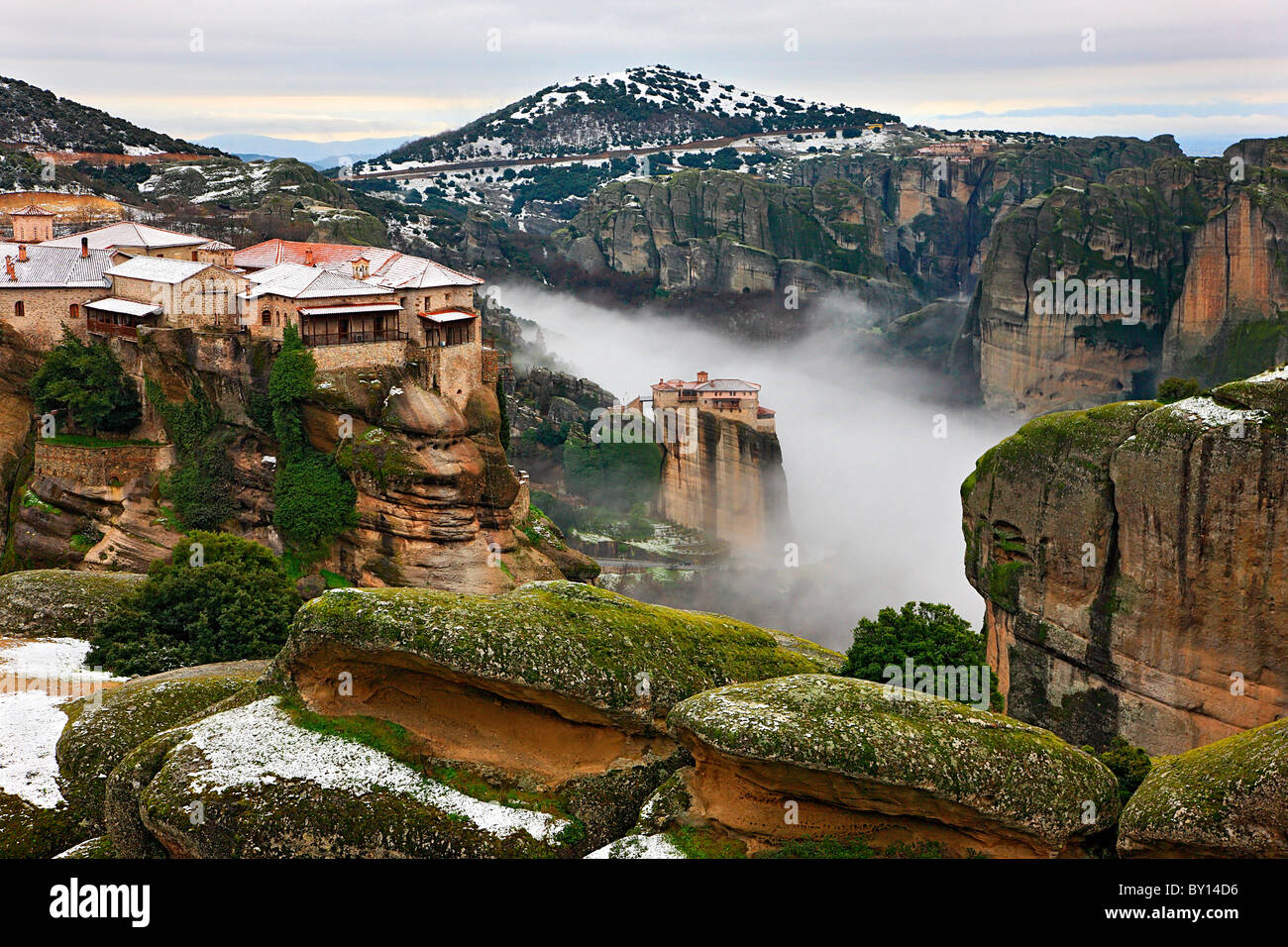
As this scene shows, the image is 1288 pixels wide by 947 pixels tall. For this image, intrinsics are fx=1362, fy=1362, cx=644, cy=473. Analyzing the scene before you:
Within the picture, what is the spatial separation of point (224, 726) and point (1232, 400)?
73.8 feet

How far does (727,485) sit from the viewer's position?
7275 cm

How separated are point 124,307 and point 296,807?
30.7m

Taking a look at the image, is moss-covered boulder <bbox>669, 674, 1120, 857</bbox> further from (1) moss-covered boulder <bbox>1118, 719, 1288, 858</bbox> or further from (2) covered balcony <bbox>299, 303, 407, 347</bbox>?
(2) covered balcony <bbox>299, 303, 407, 347</bbox>

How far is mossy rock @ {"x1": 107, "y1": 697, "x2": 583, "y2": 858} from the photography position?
52.3ft

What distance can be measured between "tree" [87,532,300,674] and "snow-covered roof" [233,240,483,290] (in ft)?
46.9

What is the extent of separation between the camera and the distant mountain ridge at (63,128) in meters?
91.1

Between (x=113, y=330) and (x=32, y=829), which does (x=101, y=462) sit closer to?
(x=113, y=330)

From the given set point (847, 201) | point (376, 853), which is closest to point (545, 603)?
point (376, 853)

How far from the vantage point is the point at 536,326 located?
10100cm

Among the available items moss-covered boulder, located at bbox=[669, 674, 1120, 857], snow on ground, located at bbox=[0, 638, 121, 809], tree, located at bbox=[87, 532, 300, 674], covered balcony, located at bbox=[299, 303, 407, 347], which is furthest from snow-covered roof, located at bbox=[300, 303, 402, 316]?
moss-covered boulder, located at bbox=[669, 674, 1120, 857]

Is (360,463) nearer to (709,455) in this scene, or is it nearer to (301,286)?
(301,286)

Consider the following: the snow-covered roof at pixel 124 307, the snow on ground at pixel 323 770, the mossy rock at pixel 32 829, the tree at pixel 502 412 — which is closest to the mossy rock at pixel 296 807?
the snow on ground at pixel 323 770

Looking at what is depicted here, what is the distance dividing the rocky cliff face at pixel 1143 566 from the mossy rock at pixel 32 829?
22.7 meters

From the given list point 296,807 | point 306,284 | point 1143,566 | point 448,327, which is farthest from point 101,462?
point 1143,566
